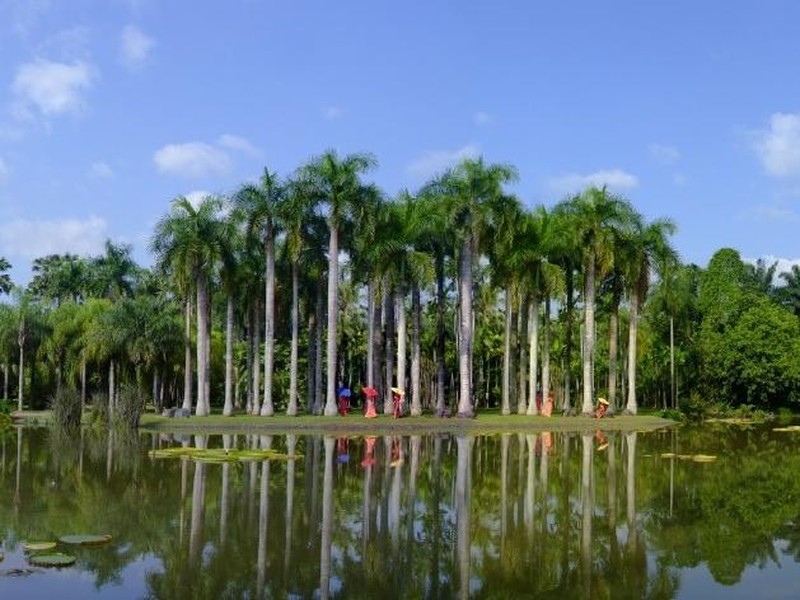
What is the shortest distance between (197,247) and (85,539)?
1179 inches

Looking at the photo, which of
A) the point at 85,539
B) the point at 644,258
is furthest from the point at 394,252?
the point at 85,539

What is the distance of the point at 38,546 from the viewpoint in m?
11.9

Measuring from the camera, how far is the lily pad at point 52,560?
11141mm

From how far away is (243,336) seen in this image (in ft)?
223

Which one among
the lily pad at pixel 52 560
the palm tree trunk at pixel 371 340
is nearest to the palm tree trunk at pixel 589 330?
the palm tree trunk at pixel 371 340

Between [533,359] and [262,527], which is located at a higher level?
[533,359]

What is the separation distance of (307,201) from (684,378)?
134ft

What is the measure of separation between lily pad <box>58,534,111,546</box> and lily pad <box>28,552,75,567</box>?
0.93m

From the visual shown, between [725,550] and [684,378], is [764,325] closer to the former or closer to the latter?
[684,378]

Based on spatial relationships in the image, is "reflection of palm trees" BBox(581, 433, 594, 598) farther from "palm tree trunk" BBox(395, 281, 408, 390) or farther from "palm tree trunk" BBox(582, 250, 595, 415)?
"palm tree trunk" BBox(582, 250, 595, 415)

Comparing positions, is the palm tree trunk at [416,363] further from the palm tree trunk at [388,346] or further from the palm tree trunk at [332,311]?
the palm tree trunk at [332,311]

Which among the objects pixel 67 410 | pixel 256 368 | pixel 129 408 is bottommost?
pixel 67 410

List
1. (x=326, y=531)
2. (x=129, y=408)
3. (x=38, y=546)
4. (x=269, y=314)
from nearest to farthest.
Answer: (x=38, y=546)
(x=326, y=531)
(x=129, y=408)
(x=269, y=314)

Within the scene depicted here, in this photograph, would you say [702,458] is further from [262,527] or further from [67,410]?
Answer: [67,410]
